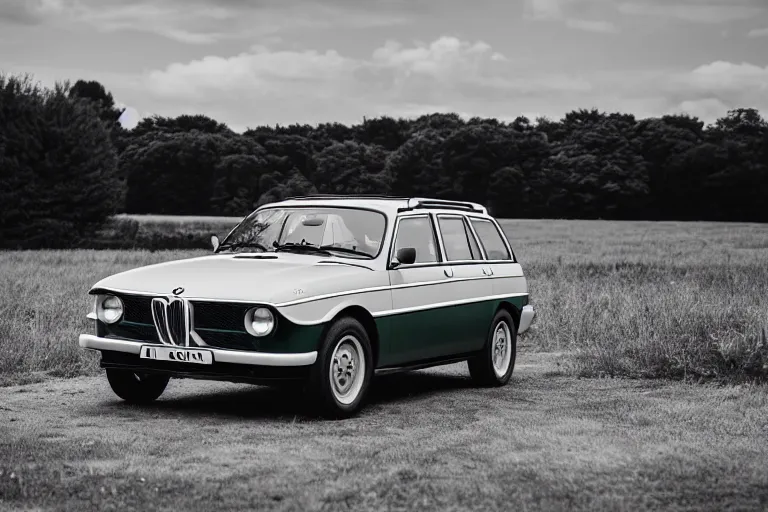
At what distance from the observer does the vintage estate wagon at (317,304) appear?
8836mm

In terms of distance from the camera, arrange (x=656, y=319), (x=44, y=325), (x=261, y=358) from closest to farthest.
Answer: (x=261, y=358) → (x=656, y=319) → (x=44, y=325)

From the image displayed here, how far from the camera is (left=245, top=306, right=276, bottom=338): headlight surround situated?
876 centimetres

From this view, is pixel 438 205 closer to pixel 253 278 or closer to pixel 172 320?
pixel 253 278

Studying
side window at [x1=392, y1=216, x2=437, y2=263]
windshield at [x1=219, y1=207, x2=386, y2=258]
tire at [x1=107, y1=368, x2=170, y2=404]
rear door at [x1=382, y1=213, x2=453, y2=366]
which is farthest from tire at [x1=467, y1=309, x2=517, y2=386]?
tire at [x1=107, y1=368, x2=170, y2=404]

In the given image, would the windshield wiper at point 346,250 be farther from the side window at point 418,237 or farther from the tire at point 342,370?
the tire at point 342,370

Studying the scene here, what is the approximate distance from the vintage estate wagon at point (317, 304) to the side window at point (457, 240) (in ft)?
0.05

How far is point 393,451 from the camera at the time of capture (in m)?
7.70

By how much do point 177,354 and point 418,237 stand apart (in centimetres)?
285

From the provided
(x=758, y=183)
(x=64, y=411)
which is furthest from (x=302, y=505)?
(x=758, y=183)

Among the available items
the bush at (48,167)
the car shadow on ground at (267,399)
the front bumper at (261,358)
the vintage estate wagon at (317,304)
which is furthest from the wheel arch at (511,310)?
the bush at (48,167)

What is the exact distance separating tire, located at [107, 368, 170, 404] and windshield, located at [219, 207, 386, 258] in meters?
1.37

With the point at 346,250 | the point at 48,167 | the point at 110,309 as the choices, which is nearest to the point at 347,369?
the point at 346,250

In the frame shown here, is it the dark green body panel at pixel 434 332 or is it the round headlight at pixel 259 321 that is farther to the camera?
Answer: the dark green body panel at pixel 434 332

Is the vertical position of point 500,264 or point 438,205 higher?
point 438,205
